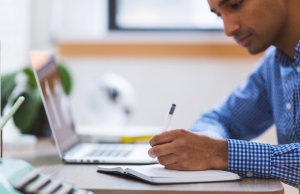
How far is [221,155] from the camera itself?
727 mm

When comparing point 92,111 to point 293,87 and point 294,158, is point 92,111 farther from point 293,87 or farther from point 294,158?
point 294,158

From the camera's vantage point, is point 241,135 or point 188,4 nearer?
point 241,135

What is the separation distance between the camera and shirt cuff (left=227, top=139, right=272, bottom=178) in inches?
27.8

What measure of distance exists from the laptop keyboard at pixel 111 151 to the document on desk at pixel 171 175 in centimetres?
20

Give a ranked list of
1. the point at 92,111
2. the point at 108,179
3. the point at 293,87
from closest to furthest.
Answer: the point at 108,179, the point at 293,87, the point at 92,111

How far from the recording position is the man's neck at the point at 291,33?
3.50 feet

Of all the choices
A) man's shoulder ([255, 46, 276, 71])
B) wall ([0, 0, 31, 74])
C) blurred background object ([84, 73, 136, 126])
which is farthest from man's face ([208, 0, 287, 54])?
wall ([0, 0, 31, 74])

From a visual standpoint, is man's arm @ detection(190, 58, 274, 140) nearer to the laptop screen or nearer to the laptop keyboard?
the laptop keyboard

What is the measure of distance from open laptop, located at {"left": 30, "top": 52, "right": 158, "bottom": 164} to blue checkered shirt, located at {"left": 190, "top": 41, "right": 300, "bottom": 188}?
0.71ft

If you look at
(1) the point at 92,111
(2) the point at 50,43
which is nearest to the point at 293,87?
(1) the point at 92,111

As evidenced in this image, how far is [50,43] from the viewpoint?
7.62ft

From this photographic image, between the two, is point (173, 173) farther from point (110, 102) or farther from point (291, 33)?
point (110, 102)

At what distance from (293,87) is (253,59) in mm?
1262

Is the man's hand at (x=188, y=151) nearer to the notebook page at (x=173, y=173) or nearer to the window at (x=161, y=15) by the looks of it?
the notebook page at (x=173, y=173)
